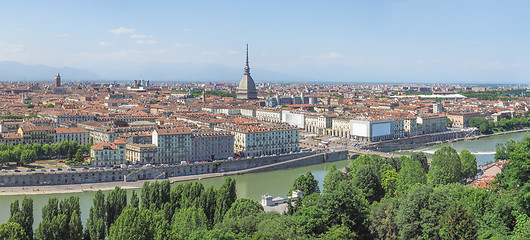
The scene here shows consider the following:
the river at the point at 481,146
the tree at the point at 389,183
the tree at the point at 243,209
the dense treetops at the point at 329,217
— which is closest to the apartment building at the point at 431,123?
the river at the point at 481,146

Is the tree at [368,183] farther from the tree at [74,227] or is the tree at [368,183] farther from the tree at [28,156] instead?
the tree at [28,156]

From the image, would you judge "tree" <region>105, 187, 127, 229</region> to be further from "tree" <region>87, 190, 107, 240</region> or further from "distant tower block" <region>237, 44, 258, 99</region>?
"distant tower block" <region>237, 44, 258, 99</region>

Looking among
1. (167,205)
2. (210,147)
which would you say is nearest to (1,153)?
(210,147)

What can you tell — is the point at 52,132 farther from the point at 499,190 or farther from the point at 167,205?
the point at 499,190

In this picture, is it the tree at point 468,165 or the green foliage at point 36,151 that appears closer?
the tree at point 468,165

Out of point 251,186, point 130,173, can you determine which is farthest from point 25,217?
point 251,186

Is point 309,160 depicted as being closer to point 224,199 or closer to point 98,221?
point 224,199

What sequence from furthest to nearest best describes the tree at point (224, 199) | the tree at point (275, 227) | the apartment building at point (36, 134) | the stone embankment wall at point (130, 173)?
the apartment building at point (36, 134)
the stone embankment wall at point (130, 173)
the tree at point (224, 199)
the tree at point (275, 227)
